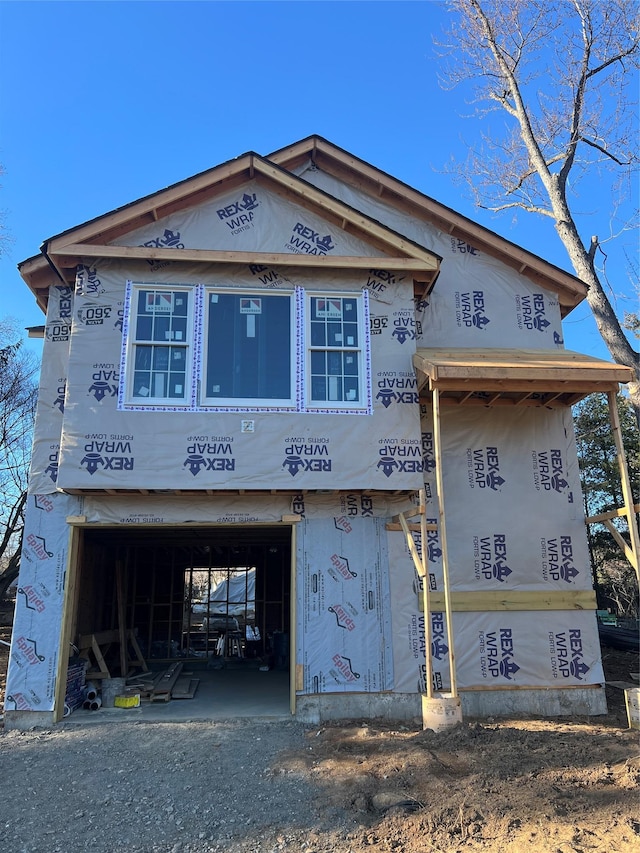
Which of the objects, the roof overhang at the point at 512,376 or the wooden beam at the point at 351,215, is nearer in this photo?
the roof overhang at the point at 512,376

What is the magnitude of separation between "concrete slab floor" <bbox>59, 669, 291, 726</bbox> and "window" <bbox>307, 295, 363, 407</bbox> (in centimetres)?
453

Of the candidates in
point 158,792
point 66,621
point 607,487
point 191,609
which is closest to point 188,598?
point 191,609

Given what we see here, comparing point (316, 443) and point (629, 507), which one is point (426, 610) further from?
point (629, 507)

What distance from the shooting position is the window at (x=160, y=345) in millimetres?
8766

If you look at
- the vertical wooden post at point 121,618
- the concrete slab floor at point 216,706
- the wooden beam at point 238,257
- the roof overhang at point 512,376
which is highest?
the wooden beam at point 238,257

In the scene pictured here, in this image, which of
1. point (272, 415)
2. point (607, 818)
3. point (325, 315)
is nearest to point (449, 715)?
A: point (607, 818)

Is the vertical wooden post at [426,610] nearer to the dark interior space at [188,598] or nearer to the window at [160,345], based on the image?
the window at [160,345]

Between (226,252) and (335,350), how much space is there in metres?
2.14

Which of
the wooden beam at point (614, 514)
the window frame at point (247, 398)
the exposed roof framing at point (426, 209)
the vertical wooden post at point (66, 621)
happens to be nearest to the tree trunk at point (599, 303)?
the exposed roof framing at point (426, 209)

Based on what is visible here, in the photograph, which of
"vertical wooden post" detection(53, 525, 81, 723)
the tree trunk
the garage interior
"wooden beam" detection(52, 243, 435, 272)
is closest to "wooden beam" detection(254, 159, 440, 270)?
"wooden beam" detection(52, 243, 435, 272)

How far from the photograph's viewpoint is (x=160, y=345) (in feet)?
29.2

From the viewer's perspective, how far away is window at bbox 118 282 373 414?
8.77 metres

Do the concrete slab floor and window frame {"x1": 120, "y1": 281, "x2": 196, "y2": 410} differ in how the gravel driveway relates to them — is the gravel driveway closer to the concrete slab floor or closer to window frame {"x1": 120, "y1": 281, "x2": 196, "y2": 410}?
the concrete slab floor

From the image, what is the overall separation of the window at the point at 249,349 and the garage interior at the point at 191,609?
3.36m
